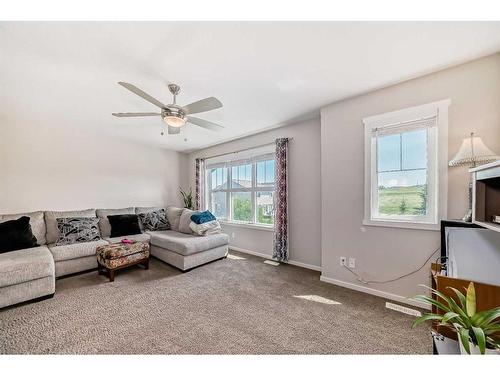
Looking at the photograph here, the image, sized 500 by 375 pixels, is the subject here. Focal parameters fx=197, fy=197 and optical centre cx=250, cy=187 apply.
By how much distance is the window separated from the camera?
12.8 ft

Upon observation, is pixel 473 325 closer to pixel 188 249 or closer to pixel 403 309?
pixel 403 309

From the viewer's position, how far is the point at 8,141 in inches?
121

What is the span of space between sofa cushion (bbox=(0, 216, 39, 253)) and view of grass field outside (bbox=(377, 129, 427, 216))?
465 centimetres

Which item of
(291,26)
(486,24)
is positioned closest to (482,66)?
(486,24)

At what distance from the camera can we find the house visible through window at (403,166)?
79.5 inches

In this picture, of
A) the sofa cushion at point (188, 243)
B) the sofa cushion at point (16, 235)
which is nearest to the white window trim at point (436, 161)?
the sofa cushion at point (188, 243)

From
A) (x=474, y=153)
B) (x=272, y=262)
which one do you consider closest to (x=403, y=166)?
(x=474, y=153)

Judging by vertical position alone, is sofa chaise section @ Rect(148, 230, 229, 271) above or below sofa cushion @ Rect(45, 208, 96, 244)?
below

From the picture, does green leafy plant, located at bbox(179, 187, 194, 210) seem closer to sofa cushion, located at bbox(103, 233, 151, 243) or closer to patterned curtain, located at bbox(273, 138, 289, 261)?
sofa cushion, located at bbox(103, 233, 151, 243)

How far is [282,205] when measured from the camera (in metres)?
3.42

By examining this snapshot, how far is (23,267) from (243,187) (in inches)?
129

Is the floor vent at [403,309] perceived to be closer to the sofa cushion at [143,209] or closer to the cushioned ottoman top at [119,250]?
the cushioned ottoman top at [119,250]

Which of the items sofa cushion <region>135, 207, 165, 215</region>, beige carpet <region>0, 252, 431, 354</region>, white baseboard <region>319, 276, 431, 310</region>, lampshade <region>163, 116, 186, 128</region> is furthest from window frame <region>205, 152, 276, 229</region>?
lampshade <region>163, 116, 186, 128</region>
